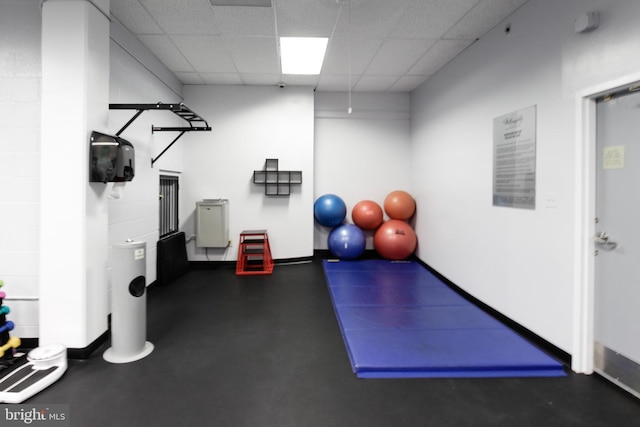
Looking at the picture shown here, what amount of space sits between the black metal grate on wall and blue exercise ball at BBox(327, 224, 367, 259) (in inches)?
103

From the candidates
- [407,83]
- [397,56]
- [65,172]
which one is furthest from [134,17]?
[407,83]

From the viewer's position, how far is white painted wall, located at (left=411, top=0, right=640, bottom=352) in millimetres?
2254

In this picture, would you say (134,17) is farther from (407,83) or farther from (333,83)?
(407,83)

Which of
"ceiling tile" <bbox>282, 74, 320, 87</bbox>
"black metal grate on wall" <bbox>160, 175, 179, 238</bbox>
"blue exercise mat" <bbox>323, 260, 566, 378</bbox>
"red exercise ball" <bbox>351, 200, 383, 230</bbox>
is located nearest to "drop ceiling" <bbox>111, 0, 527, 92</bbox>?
"ceiling tile" <bbox>282, 74, 320, 87</bbox>

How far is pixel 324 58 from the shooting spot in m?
4.14

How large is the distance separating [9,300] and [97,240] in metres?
0.87

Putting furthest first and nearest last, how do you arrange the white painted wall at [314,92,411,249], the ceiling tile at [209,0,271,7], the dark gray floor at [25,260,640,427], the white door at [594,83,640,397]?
the white painted wall at [314,92,411,249], the ceiling tile at [209,0,271,7], the white door at [594,83,640,397], the dark gray floor at [25,260,640,427]

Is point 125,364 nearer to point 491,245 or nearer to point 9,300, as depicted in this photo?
point 9,300

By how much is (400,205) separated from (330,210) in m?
1.24

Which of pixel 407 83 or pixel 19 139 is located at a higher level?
pixel 407 83

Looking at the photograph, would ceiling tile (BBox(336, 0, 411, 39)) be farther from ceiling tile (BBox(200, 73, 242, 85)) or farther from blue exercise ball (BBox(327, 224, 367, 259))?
blue exercise ball (BBox(327, 224, 367, 259))

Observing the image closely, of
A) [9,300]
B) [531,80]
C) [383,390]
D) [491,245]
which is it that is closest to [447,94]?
[531,80]

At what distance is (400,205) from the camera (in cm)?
541

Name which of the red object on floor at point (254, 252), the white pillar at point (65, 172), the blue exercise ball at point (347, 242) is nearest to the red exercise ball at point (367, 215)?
the blue exercise ball at point (347, 242)
